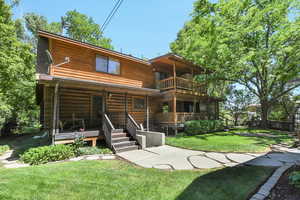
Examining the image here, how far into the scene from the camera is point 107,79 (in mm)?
10867

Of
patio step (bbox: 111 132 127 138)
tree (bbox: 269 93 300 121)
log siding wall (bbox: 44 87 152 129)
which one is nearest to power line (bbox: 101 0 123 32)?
log siding wall (bbox: 44 87 152 129)

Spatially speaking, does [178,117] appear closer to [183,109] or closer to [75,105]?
[183,109]

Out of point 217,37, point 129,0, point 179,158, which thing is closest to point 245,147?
point 179,158

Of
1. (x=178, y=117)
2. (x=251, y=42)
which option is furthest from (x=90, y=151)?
(x=251, y=42)

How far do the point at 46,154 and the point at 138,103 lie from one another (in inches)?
315

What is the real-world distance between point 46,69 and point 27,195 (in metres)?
8.06

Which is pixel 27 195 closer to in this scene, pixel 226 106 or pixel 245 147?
pixel 245 147

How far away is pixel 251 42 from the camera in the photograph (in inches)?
541

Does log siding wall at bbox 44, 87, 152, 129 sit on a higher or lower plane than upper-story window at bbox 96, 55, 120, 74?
lower

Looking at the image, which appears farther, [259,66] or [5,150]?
[259,66]

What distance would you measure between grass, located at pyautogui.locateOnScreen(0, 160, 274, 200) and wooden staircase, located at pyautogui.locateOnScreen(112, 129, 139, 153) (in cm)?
260

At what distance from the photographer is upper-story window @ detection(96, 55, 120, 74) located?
1069cm

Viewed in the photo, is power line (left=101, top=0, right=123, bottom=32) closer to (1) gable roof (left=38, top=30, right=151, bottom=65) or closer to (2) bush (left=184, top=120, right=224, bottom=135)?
(1) gable roof (left=38, top=30, right=151, bottom=65)

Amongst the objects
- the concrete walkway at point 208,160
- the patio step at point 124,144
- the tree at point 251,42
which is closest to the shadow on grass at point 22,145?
the patio step at point 124,144
